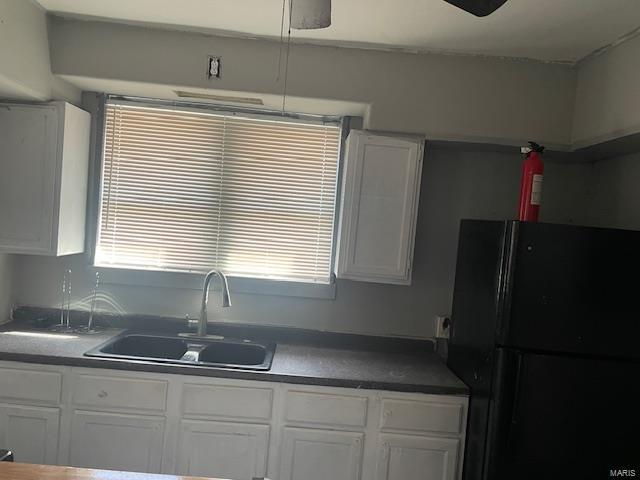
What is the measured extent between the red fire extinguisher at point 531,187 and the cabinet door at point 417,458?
1.01 m

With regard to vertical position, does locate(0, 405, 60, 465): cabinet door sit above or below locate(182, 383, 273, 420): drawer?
below

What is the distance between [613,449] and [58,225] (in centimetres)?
252

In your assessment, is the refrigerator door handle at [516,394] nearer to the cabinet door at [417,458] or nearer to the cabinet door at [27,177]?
the cabinet door at [417,458]

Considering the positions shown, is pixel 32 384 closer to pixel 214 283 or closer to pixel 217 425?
pixel 217 425

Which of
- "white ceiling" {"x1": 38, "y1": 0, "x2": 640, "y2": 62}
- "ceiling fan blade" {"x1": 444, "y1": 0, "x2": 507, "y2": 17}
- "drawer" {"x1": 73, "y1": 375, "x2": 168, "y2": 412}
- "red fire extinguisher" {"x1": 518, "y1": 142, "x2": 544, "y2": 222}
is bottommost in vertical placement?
"drawer" {"x1": 73, "y1": 375, "x2": 168, "y2": 412}

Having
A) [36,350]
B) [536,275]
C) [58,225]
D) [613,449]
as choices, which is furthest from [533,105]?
[36,350]

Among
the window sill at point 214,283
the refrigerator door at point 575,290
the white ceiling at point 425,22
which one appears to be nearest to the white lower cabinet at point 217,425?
the refrigerator door at point 575,290

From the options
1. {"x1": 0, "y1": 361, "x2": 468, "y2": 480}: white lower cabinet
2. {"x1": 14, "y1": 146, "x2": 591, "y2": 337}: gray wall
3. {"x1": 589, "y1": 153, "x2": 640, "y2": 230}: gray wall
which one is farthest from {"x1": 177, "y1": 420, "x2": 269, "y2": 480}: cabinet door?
{"x1": 589, "y1": 153, "x2": 640, "y2": 230}: gray wall

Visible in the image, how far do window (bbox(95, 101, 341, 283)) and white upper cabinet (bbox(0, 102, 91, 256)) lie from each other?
35 cm

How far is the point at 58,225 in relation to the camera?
2465mm

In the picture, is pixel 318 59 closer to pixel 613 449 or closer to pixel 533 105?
pixel 533 105

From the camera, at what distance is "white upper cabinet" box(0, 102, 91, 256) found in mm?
2441

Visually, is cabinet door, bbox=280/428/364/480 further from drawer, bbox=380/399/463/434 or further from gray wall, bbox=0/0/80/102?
gray wall, bbox=0/0/80/102

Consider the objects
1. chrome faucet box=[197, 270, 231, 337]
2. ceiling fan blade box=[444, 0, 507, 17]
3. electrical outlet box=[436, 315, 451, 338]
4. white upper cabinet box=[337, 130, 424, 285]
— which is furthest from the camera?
electrical outlet box=[436, 315, 451, 338]
